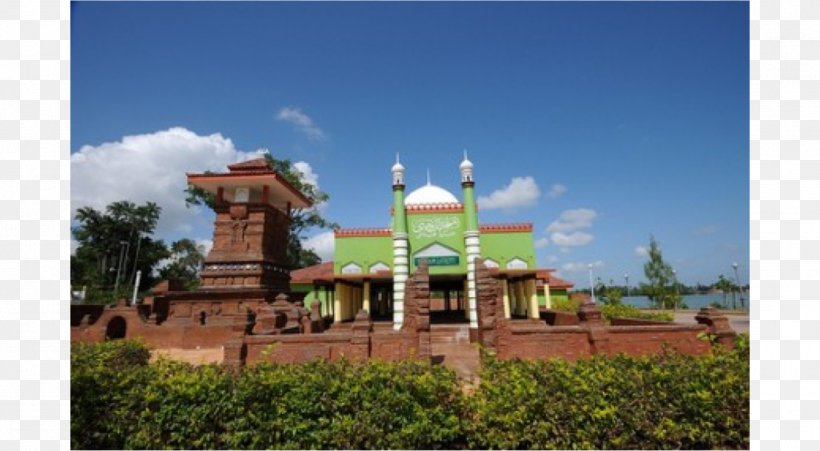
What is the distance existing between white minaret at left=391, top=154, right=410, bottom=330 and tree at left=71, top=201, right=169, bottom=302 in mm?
46200

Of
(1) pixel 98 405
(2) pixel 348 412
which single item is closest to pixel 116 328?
(1) pixel 98 405

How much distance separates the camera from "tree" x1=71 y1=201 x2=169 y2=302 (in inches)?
1917

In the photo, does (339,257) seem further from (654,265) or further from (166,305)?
(654,265)

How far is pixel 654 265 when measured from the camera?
45.0m

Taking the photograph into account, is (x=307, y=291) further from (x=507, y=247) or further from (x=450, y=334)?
(x=507, y=247)

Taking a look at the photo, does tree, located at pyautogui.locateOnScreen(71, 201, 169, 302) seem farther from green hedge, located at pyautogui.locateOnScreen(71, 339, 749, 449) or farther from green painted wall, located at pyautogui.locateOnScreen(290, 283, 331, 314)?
green hedge, located at pyautogui.locateOnScreen(71, 339, 749, 449)

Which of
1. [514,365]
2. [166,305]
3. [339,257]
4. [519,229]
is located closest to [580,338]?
[514,365]

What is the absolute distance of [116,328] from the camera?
15250 millimetres

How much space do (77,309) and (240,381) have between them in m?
24.3

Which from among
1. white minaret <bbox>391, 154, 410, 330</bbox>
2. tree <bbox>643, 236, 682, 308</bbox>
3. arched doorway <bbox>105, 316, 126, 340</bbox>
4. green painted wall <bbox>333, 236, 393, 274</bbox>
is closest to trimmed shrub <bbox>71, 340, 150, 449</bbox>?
white minaret <bbox>391, 154, 410, 330</bbox>

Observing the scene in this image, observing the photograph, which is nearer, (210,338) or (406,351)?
(406,351)

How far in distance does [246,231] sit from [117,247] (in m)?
42.9

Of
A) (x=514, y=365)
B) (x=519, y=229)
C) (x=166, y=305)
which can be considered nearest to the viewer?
(x=514, y=365)

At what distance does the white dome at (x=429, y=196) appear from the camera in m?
21.7
